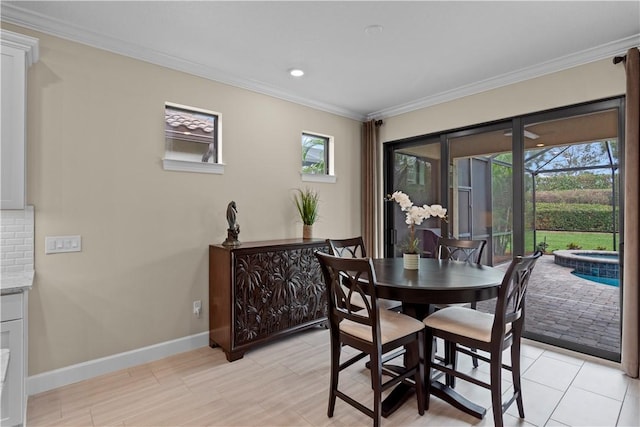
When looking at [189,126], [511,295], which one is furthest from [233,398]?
[189,126]

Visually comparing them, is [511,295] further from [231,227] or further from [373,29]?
[231,227]

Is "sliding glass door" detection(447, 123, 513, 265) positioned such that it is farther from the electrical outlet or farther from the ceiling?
the electrical outlet

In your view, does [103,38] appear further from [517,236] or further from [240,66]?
[517,236]

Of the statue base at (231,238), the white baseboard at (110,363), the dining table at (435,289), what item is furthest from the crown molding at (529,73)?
the white baseboard at (110,363)

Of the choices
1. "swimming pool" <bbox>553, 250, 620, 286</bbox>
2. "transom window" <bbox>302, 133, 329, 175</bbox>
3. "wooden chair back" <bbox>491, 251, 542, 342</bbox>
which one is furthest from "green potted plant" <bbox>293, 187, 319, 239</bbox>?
"swimming pool" <bbox>553, 250, 620, 286</bbox>

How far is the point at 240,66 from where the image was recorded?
3.29 m

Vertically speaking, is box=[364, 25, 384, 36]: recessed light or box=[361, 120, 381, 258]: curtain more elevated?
box=[364, 25, 384, 36]: recessed light

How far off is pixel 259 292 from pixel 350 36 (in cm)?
235

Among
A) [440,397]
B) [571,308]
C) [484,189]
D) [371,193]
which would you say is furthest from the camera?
[371,193]

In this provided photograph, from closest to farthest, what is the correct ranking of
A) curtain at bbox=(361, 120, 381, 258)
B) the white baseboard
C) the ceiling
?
the ceiling
the white baseboard
curtain at bbox=(361, 120, 381, 258)

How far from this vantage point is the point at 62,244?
2.61 metres

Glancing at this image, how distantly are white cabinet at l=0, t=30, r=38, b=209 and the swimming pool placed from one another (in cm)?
456

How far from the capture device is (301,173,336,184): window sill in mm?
4207

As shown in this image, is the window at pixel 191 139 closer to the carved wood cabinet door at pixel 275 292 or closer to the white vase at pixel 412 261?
the carved wood cabinet door at pixel 275 292
